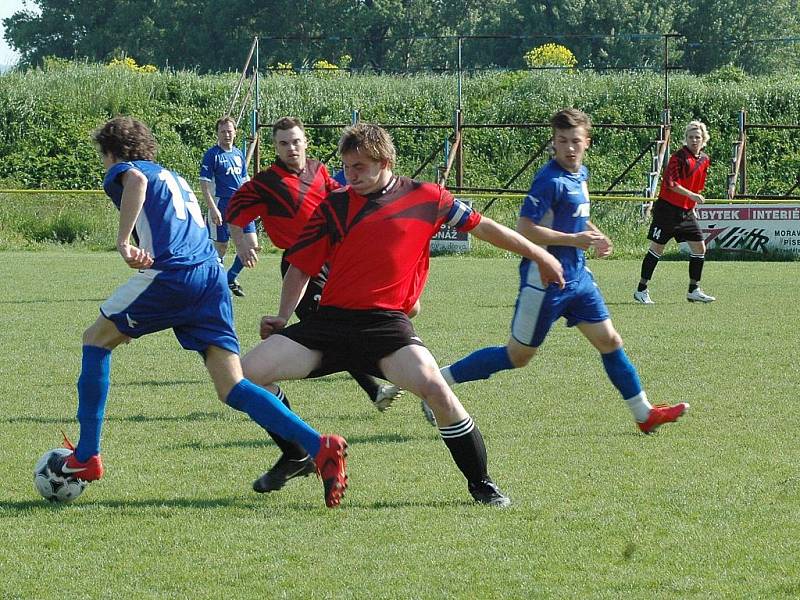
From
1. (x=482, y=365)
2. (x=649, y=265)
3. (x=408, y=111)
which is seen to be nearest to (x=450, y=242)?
(x=649, y=265)

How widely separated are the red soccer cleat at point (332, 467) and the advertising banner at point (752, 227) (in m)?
16.1

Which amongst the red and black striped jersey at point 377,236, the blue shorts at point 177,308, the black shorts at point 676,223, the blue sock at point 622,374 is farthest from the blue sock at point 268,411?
the black shorts at point 676,223

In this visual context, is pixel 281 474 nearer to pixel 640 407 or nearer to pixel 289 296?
pixel 289 296

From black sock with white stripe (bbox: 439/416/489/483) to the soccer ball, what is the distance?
1599 mm

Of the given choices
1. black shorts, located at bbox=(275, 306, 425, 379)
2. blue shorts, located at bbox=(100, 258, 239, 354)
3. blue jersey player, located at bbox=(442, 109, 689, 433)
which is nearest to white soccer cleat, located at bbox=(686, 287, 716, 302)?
blue jersey player, located at bbox=(442, 109, 689, 433)

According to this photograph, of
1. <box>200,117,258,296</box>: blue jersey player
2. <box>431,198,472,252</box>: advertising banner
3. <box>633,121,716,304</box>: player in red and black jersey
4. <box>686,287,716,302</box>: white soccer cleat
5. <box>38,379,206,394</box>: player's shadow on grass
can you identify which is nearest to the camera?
<box>38,379,206,394</box>: player's shadow on grass

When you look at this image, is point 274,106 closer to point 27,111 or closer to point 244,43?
point 27,111

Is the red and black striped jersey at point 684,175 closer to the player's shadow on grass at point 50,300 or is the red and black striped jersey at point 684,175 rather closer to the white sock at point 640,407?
the player's shadow on grass at point 50,300

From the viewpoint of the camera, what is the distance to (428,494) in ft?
18.0

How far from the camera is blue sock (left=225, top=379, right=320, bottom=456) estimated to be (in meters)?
5.23

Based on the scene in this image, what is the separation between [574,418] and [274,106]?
29.9m

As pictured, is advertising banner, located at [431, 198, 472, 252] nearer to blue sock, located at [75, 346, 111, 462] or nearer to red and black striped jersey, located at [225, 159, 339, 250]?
red and black striped jersey, located at [225, 159, 339, 250]

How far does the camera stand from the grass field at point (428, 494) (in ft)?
14.1

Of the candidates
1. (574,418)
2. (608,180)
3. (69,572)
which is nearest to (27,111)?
(608,180)
